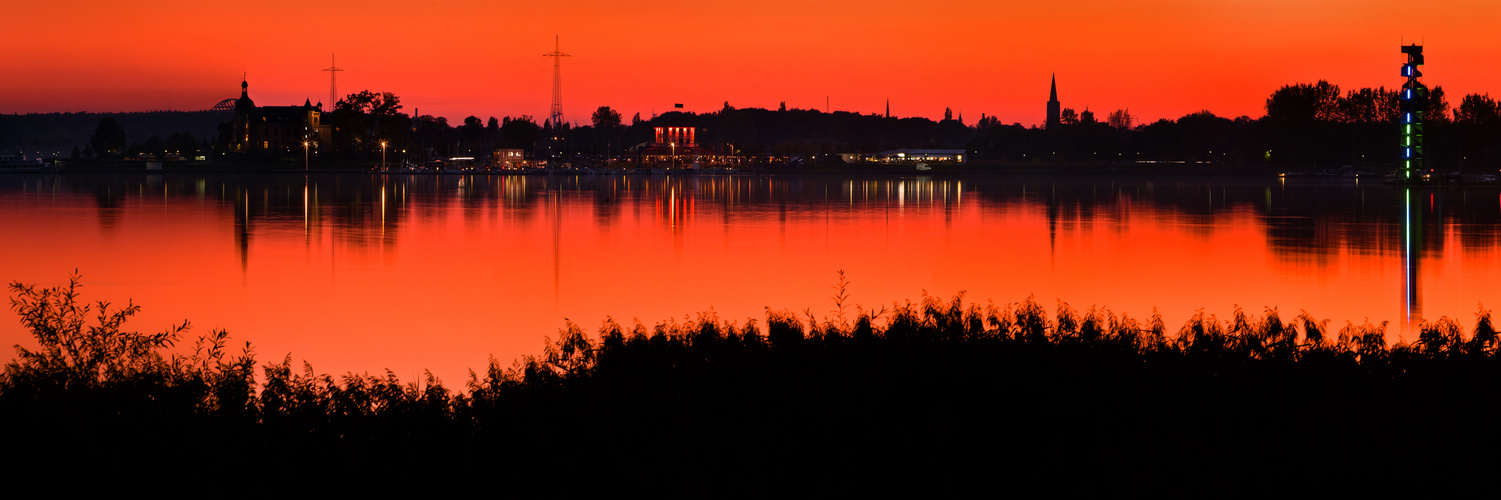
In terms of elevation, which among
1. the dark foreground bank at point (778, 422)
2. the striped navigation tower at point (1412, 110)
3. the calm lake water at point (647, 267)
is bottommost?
the dark foreground bank at point (778, 422)

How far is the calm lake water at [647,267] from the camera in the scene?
20344 mm

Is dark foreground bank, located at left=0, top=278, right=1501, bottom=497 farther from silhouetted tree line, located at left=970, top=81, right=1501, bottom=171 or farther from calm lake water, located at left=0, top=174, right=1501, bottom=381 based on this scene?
silhouetted tree line, located at left=970, top=81, right=1501, bottom=171

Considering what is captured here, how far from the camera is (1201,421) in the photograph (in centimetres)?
1261

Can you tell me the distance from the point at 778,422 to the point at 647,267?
56.9 ft

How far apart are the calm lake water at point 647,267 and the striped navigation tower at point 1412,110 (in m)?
66.3

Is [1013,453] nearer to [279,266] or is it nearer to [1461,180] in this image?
[279,266]

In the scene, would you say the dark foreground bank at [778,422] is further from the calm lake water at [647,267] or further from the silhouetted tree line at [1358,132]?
the silhouetted tree line at [1358,132]

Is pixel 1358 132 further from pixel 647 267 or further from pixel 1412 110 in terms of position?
pixel 647 267

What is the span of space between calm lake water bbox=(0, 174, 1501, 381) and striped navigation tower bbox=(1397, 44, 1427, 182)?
66333mm

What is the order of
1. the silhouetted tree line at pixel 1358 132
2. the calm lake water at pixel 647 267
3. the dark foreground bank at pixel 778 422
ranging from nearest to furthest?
1. the dark foreground bank at pixel 778 422
2. the calm lake water at pixel 647 267
3. the silhouetted tree line at pixel 1358 132

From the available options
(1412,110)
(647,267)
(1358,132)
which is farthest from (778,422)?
(1358,132)

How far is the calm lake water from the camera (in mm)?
20344

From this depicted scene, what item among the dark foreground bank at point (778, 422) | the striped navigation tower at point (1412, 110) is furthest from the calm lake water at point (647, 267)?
the striped navigation tower at point (1412, 110)

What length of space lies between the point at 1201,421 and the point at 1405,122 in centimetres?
11802
